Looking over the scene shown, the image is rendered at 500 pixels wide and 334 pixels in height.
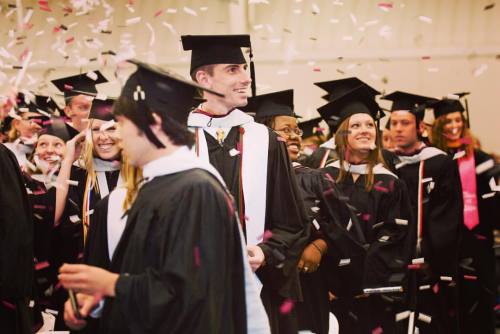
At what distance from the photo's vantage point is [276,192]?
3520mm

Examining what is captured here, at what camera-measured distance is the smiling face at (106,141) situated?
13.9 ft

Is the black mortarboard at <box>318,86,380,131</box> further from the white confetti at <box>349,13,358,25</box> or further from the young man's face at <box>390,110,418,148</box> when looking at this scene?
the white confetti at <box>349,13,358,25</box>

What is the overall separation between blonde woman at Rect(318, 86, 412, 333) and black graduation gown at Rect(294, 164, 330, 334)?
7 centimetres

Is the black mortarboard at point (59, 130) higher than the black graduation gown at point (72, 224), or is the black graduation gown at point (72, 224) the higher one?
the black mortarboard at point (59, 130)

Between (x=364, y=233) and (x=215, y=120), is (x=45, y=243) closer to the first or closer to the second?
(x=215, y=120)

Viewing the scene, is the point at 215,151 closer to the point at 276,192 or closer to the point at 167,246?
the point at 276,192

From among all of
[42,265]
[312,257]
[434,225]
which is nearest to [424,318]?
[434,225]

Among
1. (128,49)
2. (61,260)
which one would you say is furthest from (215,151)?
(128,49)

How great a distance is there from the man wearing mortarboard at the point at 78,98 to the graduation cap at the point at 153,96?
2910 millimetres

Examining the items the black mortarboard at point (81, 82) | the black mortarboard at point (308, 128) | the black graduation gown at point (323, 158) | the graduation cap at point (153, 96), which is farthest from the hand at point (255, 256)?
the black mortarboard at point (308, 128)

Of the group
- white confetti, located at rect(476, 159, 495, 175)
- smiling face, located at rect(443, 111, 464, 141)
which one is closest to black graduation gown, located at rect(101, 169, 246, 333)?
white confetti, located at rect(476, 159, 495, 175)

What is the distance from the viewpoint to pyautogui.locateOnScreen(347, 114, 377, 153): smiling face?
4.79 metres

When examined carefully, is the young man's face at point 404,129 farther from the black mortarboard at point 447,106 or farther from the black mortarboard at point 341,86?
the black mortarboard at point 341,86

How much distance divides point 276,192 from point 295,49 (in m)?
5.97
